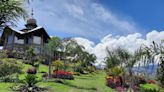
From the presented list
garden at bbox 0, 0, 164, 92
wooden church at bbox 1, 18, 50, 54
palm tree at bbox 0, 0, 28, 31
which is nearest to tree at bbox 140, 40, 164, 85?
garden at bbox 0, 0, 164, 92

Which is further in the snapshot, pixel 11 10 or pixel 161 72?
pixel 161 72

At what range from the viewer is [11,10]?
752 centimetres

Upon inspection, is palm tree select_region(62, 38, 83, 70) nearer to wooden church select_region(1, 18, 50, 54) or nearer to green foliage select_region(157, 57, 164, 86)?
wooden church select_region(1, 18, 50, 54)

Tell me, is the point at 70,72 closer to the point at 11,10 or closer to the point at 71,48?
the point at 71,48

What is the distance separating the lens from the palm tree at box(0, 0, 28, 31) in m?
7.47

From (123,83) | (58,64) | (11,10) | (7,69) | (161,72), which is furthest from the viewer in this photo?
(58,64)

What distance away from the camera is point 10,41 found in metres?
73.6

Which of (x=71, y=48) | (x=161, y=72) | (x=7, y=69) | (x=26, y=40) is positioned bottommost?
(x=161, y=72)

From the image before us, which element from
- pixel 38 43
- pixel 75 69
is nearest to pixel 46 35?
pixel 38 43

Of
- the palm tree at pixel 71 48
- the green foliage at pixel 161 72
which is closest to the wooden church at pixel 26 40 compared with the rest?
the palm tree at pixel 71 48

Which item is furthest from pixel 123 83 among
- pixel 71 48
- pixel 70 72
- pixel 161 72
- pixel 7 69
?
pixel 161 72

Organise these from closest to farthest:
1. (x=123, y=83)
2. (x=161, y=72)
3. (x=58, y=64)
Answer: (x=161, y=72) → (x=123, y=83) → (x=58, y=64)

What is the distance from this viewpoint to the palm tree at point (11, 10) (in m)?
7.47

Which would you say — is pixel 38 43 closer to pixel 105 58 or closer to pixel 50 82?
pixel 105 58
